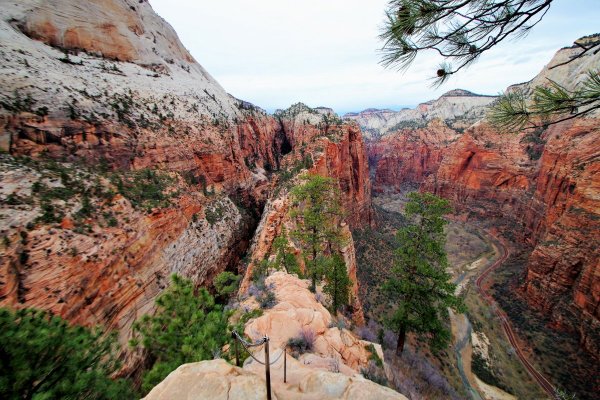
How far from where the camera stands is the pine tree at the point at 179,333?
5434 mm

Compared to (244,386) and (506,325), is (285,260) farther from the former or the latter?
(506,325)

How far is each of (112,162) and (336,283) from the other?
19.2 metres

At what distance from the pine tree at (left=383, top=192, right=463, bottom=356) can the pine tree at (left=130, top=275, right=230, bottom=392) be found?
10.6 m

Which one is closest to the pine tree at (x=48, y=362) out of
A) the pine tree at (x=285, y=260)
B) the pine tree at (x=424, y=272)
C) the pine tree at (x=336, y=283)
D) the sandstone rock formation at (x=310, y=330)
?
the sandstone rock formation at (x=310, y=330)

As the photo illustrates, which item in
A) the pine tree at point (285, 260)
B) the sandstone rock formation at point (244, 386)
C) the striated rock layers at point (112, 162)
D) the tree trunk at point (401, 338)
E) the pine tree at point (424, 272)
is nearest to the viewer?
the sandstone rock formation at point (244, 386)

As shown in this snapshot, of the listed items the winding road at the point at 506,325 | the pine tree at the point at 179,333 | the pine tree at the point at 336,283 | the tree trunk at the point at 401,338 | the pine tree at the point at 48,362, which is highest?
the pine tree at the point at 48,362

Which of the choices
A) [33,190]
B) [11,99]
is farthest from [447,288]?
[11,99]

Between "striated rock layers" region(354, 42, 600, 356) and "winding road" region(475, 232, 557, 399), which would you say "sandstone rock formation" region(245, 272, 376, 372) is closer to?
"striated rock layers" region(354, 42, 600, 356)

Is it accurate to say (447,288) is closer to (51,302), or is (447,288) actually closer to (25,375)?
(25,375)

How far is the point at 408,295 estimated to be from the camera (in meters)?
13.9

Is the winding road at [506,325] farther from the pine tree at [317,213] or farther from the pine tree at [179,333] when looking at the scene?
the pine tree at [179,333]

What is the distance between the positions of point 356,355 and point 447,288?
6392 mm

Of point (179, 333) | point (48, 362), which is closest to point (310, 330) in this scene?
point (179, 333)

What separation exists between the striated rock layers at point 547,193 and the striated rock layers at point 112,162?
16.8m
